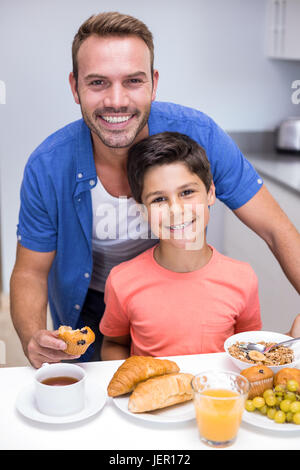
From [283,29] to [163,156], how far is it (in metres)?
1.75

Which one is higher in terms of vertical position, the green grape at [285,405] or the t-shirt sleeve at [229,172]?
the t-shirt sleeve at [229,172]

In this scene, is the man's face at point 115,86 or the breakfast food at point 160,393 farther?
the man's face at point 115,86

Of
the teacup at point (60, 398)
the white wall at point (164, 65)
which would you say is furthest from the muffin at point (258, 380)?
the white wall at point (164, 65)

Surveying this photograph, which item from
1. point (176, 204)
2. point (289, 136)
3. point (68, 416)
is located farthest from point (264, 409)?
point (289, 136)

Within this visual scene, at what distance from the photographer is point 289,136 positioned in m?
2.74

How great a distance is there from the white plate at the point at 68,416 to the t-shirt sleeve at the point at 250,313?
42cm

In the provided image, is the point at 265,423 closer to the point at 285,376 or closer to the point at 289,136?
the point at 285,376

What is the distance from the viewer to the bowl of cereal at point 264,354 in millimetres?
930

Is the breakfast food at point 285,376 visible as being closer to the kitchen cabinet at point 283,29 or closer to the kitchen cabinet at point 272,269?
the kitchen cabinet at point 272,269

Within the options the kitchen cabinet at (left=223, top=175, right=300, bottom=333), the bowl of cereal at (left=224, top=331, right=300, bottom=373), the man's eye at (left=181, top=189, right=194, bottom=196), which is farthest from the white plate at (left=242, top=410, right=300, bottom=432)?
the kitchen cabinet at (left=223, top=175, right=300, bottom=333)

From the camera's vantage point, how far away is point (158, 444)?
2.50 feet

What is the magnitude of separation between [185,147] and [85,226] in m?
0.36

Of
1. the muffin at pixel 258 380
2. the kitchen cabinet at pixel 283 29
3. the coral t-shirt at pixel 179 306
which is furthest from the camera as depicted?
the kitchen cabinet at pixel 283 29
